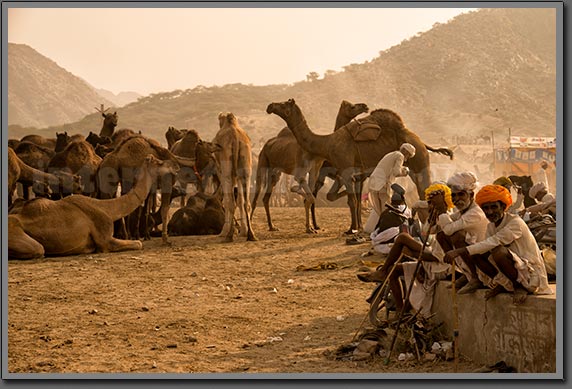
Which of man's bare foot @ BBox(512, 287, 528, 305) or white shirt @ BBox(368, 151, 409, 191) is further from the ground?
white shirt @ BBox(368, 151, 409, 191)

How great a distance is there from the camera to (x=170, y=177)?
1484 centimetres

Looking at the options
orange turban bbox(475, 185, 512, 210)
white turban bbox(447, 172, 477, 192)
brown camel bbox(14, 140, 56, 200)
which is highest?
brown camel bbox(14, 140, 56, 200)

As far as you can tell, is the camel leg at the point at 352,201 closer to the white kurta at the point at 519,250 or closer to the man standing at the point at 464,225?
the man standing at the point at 464,225

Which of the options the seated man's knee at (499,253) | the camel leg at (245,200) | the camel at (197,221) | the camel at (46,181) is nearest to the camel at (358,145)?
the camel leg at (245,200)

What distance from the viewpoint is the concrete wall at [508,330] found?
6.19 m

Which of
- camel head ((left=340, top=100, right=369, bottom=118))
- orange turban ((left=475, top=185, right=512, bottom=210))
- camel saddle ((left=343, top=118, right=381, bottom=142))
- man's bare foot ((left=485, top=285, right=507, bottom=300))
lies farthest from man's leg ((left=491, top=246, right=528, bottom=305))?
camel head ((left=340, top=100, right=369, bottom=118))

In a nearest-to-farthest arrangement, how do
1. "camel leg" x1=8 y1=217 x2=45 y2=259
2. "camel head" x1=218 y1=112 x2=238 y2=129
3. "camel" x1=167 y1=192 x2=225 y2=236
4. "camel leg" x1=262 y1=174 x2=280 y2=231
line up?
"camel leg" x1=8 y1=217 x2=45 y2=259 → "camel head" x1=218 y1=112 x2=238 y2=129 → "camel" x1=167 y1=192 x2=225 y2=236 → "camel leg" x1=262 y1=174 x2=280 y2=231

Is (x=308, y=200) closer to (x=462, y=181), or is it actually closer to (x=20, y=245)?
(x=20, y=245)

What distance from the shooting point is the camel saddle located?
1705 centimetres

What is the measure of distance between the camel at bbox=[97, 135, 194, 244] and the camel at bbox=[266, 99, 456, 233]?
248cm

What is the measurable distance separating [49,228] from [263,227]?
6677mm

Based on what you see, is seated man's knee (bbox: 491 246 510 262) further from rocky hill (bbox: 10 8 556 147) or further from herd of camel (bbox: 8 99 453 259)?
rocky hill (bbox: 10 8 556 147)

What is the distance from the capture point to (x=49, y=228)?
42.8 ft

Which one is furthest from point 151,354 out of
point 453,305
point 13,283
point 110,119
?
point 110,119
